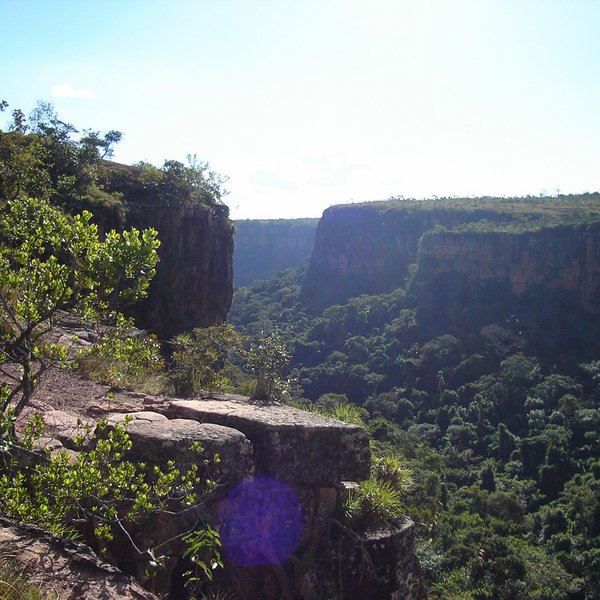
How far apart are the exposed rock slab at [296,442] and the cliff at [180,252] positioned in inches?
514

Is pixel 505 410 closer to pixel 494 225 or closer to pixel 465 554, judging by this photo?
pixel 465 554

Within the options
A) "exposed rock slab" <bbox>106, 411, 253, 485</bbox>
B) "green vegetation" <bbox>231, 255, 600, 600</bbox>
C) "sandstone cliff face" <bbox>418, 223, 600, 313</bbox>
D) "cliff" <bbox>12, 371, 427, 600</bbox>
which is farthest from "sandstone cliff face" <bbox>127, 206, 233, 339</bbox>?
"sandstone cliff face" <bbox>418, 223, 600, 313</bbox>

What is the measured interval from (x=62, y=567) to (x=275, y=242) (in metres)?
107

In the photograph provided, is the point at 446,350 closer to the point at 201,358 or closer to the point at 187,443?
the point at 201,358

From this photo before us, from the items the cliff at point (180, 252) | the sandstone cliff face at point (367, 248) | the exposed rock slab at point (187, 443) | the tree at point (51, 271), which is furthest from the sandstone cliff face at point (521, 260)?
the tree at point (51, 271)

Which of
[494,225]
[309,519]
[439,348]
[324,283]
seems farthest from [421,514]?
[324,283]

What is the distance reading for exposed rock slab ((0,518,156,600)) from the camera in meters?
3.18

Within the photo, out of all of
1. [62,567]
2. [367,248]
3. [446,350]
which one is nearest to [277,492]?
[62,567]

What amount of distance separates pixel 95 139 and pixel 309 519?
19836 mm

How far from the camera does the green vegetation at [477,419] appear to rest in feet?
65.3

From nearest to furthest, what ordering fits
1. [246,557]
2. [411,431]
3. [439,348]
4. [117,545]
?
[117,545], [246,557], [411,431], [439,348]

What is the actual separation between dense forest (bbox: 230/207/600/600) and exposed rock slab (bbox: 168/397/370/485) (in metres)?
2.54

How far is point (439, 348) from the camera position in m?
49.0

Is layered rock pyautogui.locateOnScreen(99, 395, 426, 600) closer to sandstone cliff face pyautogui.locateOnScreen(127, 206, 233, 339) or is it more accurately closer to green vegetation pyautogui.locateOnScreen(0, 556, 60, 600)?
green vegetation pyautogui.locateOnScreen(0, 556, 60, 600)
